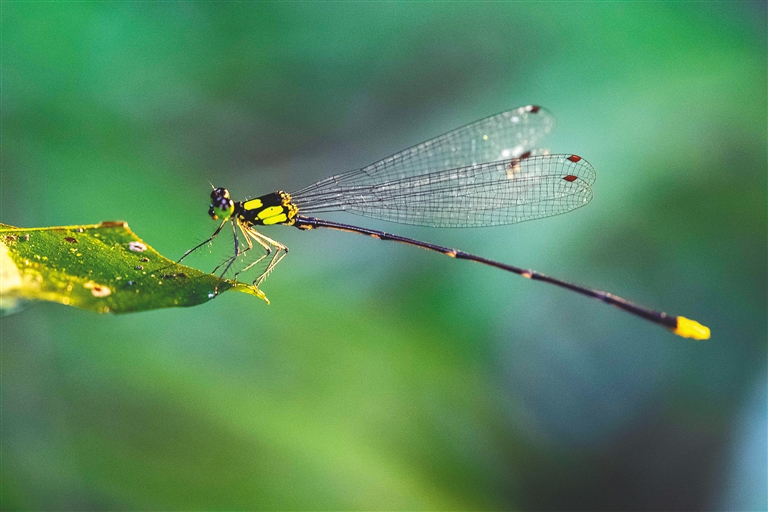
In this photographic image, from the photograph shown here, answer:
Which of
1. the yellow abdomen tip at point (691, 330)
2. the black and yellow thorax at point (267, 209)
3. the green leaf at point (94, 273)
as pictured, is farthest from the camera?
the black and yellow thorax at point (267, 209)

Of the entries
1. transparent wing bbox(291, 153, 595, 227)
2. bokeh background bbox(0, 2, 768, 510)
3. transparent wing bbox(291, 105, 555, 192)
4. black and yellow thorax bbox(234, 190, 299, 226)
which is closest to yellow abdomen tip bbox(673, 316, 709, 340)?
transparent wing bbox(291, 153, 595, 227)

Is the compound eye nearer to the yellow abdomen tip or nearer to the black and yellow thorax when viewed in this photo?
the black and yellow thorax

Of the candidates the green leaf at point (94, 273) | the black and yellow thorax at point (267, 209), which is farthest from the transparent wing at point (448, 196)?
the green leaf at point (94, 273)

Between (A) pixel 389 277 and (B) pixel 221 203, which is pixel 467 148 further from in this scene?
(B) pixel 221 203

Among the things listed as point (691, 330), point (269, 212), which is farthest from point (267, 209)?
point (691, 330)

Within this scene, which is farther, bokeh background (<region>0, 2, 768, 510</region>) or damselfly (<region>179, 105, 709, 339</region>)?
damselfly (<region>179, 105, 709, 339</region>)

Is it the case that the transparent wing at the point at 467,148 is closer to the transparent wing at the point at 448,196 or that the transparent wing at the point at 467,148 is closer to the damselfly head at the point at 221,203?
the transparent wing at the point at 448,196
